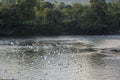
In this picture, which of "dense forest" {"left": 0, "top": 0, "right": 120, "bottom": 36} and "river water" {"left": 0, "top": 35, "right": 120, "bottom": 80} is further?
"dense forest" {"left": 0, "top": 0, "right": 120, "bottom": 36}

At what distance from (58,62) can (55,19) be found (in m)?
40.6

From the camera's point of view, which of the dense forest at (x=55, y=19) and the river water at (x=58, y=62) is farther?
the dense forest at (x=55, y=19)

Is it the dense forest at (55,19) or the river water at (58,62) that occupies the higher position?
the dense forest at (55,19)

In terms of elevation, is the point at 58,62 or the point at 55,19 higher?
the point at 55,19

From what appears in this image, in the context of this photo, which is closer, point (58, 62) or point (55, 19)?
point (58, 62)

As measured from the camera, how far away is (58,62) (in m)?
40.1

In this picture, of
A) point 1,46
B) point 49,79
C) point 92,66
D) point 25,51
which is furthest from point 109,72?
point 1,46

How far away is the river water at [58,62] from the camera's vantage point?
1316 inches

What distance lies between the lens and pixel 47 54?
46156 millimetres

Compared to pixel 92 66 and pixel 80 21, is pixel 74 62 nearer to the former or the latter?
pixel 92 66

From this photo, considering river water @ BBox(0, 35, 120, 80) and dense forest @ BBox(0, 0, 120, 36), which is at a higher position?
dense forest @ BBox(0, 0, 120, 36)

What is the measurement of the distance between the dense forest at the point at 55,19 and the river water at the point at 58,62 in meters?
18.4

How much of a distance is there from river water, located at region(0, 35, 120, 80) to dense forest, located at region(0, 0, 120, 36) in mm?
18448

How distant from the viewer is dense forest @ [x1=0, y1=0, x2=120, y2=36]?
75125mm
